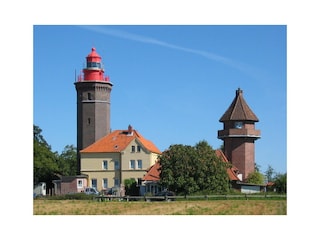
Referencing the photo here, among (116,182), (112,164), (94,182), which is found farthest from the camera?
(112,164)

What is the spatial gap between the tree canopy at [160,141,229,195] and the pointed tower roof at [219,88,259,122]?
1025cm

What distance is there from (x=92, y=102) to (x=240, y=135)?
15.1 metres

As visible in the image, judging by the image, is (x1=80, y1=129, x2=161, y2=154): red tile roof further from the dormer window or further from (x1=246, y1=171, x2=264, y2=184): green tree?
(x1=246, y1=171, x2=264, y2=184): green tree

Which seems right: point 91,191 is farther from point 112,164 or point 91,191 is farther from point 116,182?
point 112,164

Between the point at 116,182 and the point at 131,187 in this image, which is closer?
the point at 131,187

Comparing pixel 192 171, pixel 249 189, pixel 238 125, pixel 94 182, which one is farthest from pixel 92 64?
pixel 192 171

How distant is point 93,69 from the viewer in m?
58.0

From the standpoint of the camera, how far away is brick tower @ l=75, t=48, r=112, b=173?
58.1 m

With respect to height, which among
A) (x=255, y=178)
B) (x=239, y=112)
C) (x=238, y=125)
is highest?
(x=239, y=112)

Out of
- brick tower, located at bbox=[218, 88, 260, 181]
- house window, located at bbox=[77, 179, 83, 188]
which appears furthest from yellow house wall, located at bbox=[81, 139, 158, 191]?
brick tower, located at bbox=[218, 88, 260, 181]

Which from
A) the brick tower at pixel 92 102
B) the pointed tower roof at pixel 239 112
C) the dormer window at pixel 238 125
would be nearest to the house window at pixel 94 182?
the brick tower at pixel 92 102

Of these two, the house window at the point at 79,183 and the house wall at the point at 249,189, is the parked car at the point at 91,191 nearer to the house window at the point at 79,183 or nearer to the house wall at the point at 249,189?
the house window at the point at 79,183
